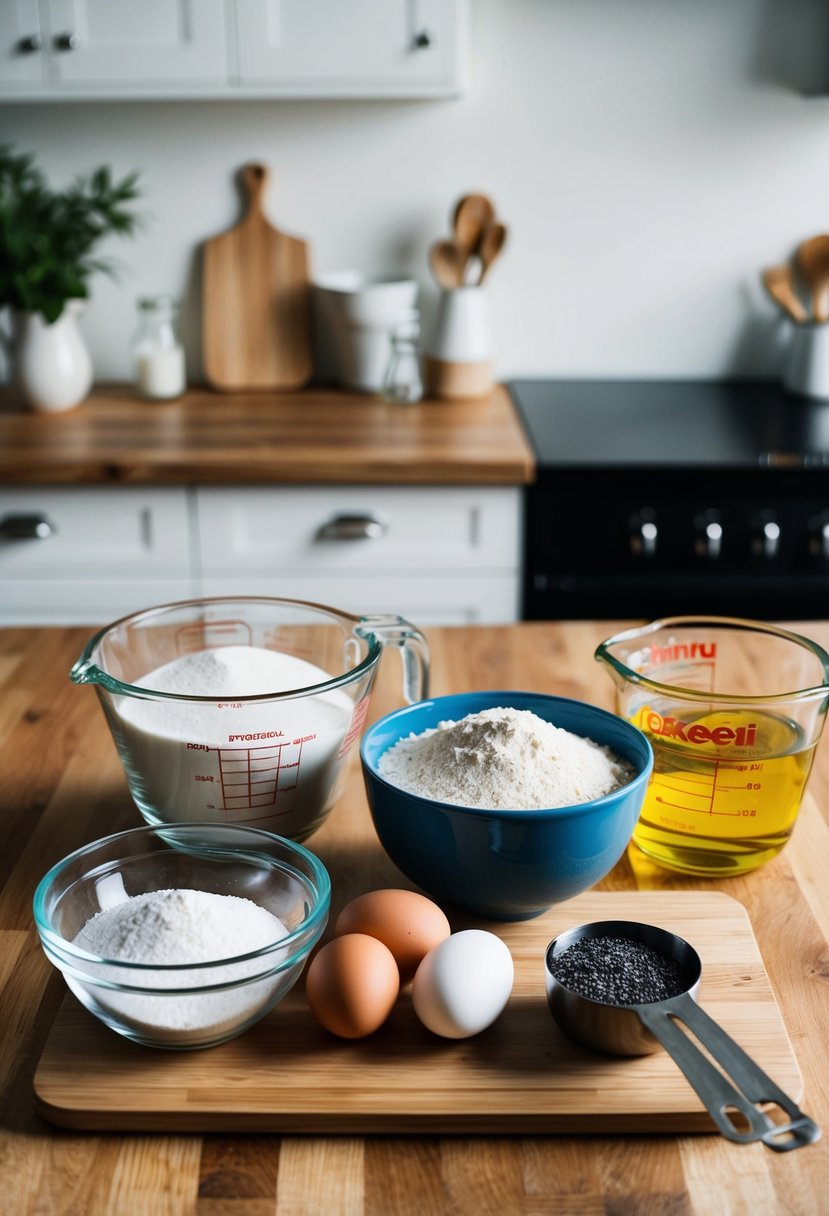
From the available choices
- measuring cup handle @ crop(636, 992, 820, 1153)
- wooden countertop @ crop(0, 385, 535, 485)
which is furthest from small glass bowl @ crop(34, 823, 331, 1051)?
wooden countertop @ crop(0, 385, 535, 485)

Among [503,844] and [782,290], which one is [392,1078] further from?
[782,290]

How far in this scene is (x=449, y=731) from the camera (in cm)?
87

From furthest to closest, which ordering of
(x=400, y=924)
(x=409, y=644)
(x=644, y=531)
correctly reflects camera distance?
(x=644, y=531) → (x=409, y=644) → (x=400, y=924)

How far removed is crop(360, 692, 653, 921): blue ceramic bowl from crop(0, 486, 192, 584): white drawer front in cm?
133

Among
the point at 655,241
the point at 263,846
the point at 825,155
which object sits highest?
the point at 825,155

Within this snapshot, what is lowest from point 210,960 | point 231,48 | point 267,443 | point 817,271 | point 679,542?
point 679,542

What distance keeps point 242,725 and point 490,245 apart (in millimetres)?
1806

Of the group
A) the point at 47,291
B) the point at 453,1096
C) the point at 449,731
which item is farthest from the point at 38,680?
the point at 47,291

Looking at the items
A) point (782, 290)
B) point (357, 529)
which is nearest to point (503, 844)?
point (357, 529)

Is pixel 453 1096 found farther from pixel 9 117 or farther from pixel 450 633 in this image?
pixel 9 117

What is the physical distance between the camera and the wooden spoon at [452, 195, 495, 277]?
2.46 m

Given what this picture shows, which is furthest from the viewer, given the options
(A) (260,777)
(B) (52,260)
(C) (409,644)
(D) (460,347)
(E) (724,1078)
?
(D) (460,347)

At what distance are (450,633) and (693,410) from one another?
1204mm

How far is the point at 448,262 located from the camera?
2.49m
